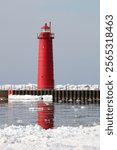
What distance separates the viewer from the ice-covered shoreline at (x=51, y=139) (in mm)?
10906

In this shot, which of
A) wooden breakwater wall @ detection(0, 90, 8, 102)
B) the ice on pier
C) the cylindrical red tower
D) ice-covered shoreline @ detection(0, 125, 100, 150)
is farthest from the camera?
wooden breakwater wall @ detection(0, 90, 8, 102)

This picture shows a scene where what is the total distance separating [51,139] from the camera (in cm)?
1168

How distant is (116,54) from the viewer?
9695 mm

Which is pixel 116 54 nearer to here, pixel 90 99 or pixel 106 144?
pixel 106 144

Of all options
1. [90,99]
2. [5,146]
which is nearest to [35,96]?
[90,99]

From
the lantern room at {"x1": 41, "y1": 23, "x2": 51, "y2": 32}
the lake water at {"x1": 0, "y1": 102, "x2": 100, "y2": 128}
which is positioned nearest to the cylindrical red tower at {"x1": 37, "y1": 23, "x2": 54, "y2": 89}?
the lantern room at {"x1": 41, "y1": 23, "x2": 51, "y2": 32}

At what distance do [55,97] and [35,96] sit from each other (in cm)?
184

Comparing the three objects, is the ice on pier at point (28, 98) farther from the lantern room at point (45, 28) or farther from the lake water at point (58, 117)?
the lake water at point (58, 117)

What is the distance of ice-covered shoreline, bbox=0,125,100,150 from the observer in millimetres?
10906

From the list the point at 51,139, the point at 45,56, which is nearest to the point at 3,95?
the point at 45,56

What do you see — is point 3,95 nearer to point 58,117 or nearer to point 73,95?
point 73,95

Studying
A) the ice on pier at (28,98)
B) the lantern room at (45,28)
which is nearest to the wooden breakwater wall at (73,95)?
the ice on pier at (28,98)

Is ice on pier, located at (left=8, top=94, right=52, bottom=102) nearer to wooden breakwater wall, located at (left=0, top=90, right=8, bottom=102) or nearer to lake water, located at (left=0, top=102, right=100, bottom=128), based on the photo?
wooden breakwater wall, located at (left=0, top=90, right=8, bottom=102)

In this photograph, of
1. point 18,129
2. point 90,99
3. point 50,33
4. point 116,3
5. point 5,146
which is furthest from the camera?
point 90,99
